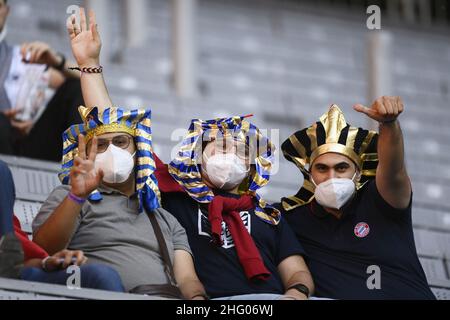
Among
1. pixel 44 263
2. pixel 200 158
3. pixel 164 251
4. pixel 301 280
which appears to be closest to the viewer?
pixel 44 263

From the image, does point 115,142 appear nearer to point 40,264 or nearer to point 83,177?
point 83,177

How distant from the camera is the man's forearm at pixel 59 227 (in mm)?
5688

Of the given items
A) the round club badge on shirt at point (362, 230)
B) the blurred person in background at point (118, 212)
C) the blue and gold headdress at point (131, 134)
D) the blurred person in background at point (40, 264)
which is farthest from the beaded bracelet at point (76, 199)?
the round club badge on shirt at point (362, 230)

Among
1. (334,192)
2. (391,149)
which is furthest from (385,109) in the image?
(334,192)

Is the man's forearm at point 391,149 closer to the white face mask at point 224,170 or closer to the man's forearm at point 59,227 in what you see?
the white face mask at point 224,170

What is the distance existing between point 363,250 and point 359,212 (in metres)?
0.17

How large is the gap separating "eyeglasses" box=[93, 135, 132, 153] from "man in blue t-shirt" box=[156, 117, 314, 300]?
0.26 meters

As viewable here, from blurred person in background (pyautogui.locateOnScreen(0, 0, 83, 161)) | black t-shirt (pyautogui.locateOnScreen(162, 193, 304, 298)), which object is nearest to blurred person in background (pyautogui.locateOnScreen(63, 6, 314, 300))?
black t-shirt (pyautogui.locateOnScreen(162, 193, 304, 298))

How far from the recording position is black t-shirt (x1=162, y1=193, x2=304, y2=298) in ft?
19.7

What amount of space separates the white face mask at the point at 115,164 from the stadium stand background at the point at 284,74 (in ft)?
3.27

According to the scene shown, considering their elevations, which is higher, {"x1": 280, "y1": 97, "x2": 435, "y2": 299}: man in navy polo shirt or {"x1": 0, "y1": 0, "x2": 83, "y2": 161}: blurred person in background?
{"x1": 0, "y1": 0, "x2": 83, "y2": 161}: blurred person in background

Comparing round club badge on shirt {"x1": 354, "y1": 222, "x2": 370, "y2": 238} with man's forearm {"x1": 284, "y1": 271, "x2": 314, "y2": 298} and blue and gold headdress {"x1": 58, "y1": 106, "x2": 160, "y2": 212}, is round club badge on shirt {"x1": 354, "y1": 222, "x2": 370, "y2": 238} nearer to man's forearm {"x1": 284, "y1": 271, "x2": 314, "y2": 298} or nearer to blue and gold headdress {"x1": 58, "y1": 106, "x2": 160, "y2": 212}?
man's forearm {"x1": 284, "y1": 271, "x2": 314, "y2": 298}

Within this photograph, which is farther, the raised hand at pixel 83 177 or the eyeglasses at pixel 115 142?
the eyeglasses at pixel 115 142

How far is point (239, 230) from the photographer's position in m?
6.15
